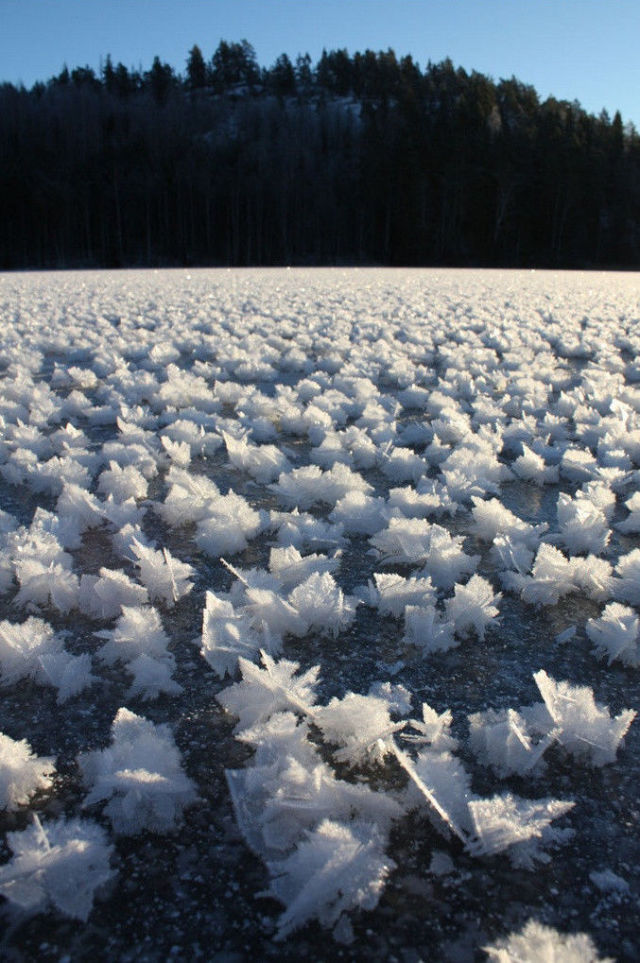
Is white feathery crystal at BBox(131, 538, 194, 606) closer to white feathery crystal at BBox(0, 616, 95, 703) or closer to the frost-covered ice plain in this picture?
the frost-covered ice plain

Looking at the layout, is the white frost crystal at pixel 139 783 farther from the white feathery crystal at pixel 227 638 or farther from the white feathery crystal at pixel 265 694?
the white feathery crystal at pixel 227 638

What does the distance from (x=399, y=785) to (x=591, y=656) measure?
67cm

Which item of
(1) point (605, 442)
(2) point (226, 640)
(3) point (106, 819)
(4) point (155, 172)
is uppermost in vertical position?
(4) point (155, 172)

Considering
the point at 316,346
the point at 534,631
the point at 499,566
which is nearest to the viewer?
the point at 534,631

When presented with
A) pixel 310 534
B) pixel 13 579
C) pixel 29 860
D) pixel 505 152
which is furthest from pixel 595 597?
pixel 505 152

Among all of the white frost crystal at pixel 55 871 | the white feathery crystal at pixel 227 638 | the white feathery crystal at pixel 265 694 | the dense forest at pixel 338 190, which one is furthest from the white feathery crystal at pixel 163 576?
the dense forest at pixel 338 190

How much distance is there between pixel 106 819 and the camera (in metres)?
1.08

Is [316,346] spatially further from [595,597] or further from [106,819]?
[106,819]

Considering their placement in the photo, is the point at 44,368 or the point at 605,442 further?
the point at 44,368

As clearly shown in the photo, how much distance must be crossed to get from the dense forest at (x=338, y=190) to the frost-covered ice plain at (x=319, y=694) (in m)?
37.2

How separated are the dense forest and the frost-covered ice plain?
3725cm

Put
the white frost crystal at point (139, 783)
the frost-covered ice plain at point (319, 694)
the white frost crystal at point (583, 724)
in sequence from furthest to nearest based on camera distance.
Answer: the white frost crystal at point (583, 724) → the white frost crystal at point (139, 783) → the frost-covered ice plain at point (319, 694)

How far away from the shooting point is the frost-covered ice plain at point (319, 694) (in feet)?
3.07

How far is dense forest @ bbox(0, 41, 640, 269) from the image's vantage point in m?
36.7
